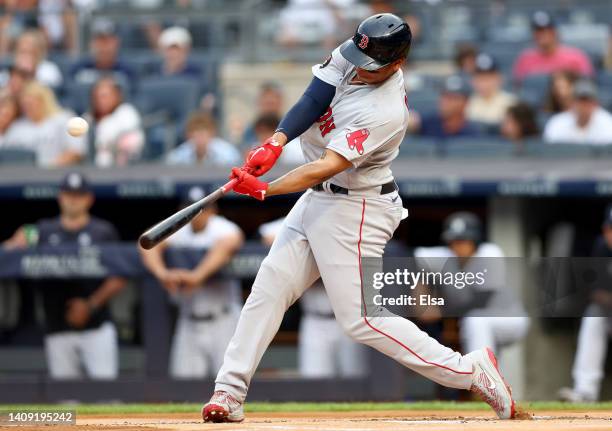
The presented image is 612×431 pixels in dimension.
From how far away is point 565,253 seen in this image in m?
8.95

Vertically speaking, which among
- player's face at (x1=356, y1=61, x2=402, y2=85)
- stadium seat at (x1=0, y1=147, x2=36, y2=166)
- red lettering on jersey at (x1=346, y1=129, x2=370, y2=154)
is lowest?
stadium seat at (x1=0, y1=147, x2=36, y2=166)

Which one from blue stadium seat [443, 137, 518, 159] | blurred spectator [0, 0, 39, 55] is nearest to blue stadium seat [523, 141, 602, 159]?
blue stadium seat [443, 137, 518, 159]

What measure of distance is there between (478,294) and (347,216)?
1.23 metres

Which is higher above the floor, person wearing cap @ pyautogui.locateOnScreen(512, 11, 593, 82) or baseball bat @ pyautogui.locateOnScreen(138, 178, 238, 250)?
person wearing cap @ pyautogui.locateOnScreen(512, 11, 593, 82)

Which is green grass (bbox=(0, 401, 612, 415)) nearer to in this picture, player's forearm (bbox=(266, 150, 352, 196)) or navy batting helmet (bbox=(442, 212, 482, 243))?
navy batting helmet (bbox=(442, 212, 482, 243))

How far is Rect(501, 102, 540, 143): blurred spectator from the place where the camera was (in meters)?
9.12

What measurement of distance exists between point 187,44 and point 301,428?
698 centimetres

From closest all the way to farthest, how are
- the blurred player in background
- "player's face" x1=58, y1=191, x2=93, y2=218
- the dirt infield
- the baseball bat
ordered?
the dirt infield → the baseball bat → the blurred player in background → "player's face" x1=58, y1=191, x2=93, y2=218

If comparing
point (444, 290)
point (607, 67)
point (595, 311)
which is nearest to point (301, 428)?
point (444, 290)

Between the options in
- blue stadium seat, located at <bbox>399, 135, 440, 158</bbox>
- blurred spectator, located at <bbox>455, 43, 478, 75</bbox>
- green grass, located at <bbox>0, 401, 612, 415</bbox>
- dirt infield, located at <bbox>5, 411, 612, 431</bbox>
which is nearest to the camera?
dirt infield, located at <bbox>5, 411, 612, 431</bbox>

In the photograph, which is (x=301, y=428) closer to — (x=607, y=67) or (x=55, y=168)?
(x=55, y=168)

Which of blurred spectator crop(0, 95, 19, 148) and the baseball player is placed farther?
blurred spectator crop(0, 95, 19, 148)

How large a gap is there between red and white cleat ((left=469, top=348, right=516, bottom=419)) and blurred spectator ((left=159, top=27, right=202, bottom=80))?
617cm

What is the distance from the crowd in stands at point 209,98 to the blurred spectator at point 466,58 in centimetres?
1
